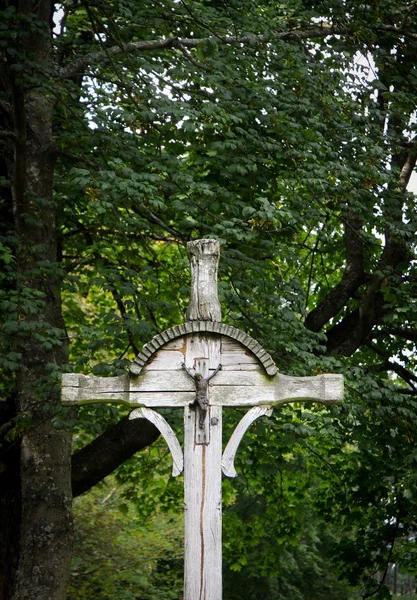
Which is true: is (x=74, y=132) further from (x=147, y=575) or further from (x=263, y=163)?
(x=147, y=575)

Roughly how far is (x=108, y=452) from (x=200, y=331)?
21.0 feet

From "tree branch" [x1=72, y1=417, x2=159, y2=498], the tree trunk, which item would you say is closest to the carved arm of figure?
the tree trunk

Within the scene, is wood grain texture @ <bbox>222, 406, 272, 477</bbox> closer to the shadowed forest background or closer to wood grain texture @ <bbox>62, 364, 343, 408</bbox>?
wood grain texture @ <bbox>62, 364, 343, 408</bbox>

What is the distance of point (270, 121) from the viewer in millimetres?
9438

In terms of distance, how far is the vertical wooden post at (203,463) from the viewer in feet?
14.5

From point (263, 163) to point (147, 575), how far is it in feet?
33.1

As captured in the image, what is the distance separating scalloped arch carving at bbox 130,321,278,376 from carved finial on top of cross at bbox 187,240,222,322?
6cm

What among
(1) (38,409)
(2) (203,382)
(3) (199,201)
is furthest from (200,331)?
(3) (199,201)

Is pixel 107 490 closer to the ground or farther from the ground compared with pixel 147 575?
farther from the ground

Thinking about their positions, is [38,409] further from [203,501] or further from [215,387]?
[203,501]

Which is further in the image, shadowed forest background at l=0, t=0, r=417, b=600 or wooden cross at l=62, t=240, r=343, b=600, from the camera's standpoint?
shadowed forest background at l=0, t=0, r=417, b=600

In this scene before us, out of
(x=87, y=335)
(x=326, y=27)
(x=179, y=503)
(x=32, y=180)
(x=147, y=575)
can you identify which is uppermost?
(x=326, y=27)

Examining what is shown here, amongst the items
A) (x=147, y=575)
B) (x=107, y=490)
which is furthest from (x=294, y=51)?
(x=107, y=490)

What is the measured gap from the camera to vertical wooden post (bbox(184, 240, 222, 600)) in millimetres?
4410
